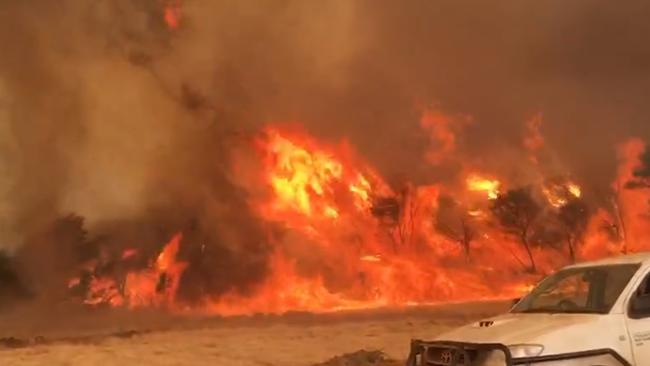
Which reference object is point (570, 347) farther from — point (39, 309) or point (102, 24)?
point (102, 24)

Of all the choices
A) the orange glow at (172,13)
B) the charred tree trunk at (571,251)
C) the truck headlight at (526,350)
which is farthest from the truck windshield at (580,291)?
the orange glow at (172,13)

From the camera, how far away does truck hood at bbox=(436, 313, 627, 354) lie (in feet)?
17.1

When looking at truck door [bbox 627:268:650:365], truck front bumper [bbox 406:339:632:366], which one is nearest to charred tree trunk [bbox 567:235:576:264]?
truck door [bbox 627:268:650:365]

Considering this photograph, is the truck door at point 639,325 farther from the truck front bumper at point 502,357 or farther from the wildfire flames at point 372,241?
the wildfire flames at point 372,241

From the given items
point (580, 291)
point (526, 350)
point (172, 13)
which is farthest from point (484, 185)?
point (526, 350)

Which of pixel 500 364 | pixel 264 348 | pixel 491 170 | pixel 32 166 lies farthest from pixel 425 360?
pixel 491 170

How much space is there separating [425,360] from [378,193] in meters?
12.8

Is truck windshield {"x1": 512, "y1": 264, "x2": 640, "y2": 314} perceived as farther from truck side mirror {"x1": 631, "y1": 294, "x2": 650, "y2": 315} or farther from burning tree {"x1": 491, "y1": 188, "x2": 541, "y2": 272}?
burning tree {"x1": 491, "y1": 188, "x2": 541, "y2": 272}

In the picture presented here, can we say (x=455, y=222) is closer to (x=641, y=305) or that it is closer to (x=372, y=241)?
(x=372, y=241)

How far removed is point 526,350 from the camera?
17.0 ft

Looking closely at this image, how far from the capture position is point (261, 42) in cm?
1927

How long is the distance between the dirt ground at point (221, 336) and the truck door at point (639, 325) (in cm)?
621

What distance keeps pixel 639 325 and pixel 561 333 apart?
78cm

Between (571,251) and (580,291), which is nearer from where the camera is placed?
(580,291)
